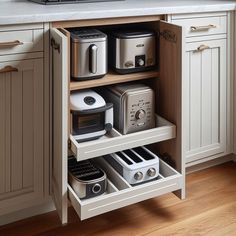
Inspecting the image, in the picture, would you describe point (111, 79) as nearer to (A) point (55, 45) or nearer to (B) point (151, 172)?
(A) point (55, 45)

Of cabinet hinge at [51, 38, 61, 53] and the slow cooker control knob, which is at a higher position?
cabinet hinge at [51, 38, 61, 53]

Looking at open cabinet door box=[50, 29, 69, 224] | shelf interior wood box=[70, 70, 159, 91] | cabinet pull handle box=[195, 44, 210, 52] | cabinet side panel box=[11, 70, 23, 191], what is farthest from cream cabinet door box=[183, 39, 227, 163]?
cabinet side panel box=[11, 70, 23, 191]

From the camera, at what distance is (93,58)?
1824mm

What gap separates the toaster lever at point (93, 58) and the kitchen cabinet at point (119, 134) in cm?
7

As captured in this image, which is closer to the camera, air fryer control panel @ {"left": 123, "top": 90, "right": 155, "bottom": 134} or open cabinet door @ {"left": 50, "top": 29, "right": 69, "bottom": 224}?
open cabinet door @ {"left": 50, "top": 29, "right": 69, "bottom": 224}

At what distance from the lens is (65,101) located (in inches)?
66.5

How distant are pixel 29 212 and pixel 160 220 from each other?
620mm

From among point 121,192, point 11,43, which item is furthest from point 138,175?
point 11,43

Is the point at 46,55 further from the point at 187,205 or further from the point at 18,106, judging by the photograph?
the point at 187,205

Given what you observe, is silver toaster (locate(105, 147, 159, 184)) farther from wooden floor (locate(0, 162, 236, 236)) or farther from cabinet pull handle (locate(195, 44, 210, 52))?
cabinet pull handle (locate(195, 44, 210, 52))

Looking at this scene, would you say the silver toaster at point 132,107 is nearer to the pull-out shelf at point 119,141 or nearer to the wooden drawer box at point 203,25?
the pull-out shelf at point 119,141

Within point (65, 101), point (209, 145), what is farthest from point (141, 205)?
point (65, 101)

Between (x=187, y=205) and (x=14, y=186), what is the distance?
2.79ft

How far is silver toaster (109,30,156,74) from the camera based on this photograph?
196 cm
